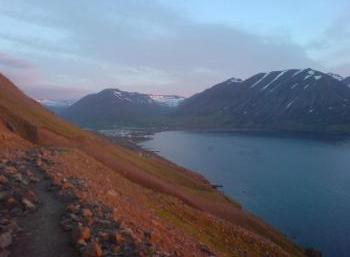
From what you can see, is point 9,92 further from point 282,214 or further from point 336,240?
point 336,240

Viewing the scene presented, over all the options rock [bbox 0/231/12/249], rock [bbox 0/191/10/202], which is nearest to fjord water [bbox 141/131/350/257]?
rock [bbox 0/191/10/202]

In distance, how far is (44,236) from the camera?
2164cm

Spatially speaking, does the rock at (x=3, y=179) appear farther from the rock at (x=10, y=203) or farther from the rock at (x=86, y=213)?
the rock at (x=86, y=213)

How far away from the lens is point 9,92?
353 ft

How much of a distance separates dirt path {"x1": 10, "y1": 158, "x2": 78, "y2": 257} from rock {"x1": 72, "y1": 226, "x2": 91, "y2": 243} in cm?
34

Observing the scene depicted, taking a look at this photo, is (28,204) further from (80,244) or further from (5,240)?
(80,244)

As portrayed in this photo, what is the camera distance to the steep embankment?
28547 millimetres

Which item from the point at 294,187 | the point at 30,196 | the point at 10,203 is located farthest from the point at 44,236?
the point at 294,187

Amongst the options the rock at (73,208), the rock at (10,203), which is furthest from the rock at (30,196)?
the rock at (73,208)

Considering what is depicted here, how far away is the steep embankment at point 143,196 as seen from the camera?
93.7 feet

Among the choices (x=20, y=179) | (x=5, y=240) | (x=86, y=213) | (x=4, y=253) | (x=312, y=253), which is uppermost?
(x=20, y=179)

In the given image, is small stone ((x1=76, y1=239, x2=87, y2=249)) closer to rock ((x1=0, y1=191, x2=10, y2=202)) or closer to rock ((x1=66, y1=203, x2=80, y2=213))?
rock ((x1=66, y1=203, x2=80, y2=213))

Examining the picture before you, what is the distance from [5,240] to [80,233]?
10.5 feet

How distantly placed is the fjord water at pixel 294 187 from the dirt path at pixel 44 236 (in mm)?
53980
